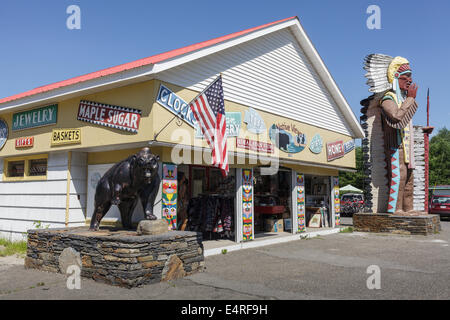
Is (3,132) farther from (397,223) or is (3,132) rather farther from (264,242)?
→ (397,223)

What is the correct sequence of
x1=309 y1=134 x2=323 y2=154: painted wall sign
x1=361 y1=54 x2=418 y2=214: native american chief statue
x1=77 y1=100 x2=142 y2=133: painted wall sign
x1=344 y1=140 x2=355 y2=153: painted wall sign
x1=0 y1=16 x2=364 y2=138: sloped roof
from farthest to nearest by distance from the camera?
x1=344 y1=140 x2=355 y2=153: painted wall sign < x1=361 y1=54 x2=418 y2=214: native american chief statue < x1=309 y1=134 x2=323 y2=154: painted wall sign < x1=77 y1=100 x2=142 y2=133: painted wall sign < x1=0 y1=16 x2=364 y2=138: sloped roof

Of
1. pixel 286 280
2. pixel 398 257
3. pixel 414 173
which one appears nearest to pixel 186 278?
pixel 286 280

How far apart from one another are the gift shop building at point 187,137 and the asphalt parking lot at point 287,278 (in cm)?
177

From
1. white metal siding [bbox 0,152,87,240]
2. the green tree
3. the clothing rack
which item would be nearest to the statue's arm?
the clothing rack

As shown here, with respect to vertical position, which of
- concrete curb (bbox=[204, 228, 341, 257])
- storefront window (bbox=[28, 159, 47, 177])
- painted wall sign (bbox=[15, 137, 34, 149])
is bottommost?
concrete curb (bbox=[204, 228, 341, 257])

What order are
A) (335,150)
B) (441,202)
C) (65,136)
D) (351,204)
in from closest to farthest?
1. (65,136)
2. (335,150)
3. (441,202)
4. (351,204)

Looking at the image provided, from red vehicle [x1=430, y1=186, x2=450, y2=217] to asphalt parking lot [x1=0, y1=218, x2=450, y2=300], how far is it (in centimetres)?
1313

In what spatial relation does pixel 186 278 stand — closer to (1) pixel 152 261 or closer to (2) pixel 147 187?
(1) pixel 152 261

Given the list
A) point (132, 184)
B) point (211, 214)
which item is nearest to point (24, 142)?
point (132, 184)

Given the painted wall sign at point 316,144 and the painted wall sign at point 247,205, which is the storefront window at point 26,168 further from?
the painted wall sign at point 316,144

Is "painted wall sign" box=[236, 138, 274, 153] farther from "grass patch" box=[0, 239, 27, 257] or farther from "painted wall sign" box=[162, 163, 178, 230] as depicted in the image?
"grass patch" box=[0, 239, 27, 257]

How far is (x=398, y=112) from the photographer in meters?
14.0

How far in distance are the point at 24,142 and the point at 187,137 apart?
5.79m

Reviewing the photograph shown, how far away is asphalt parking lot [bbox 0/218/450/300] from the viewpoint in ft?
19.0
